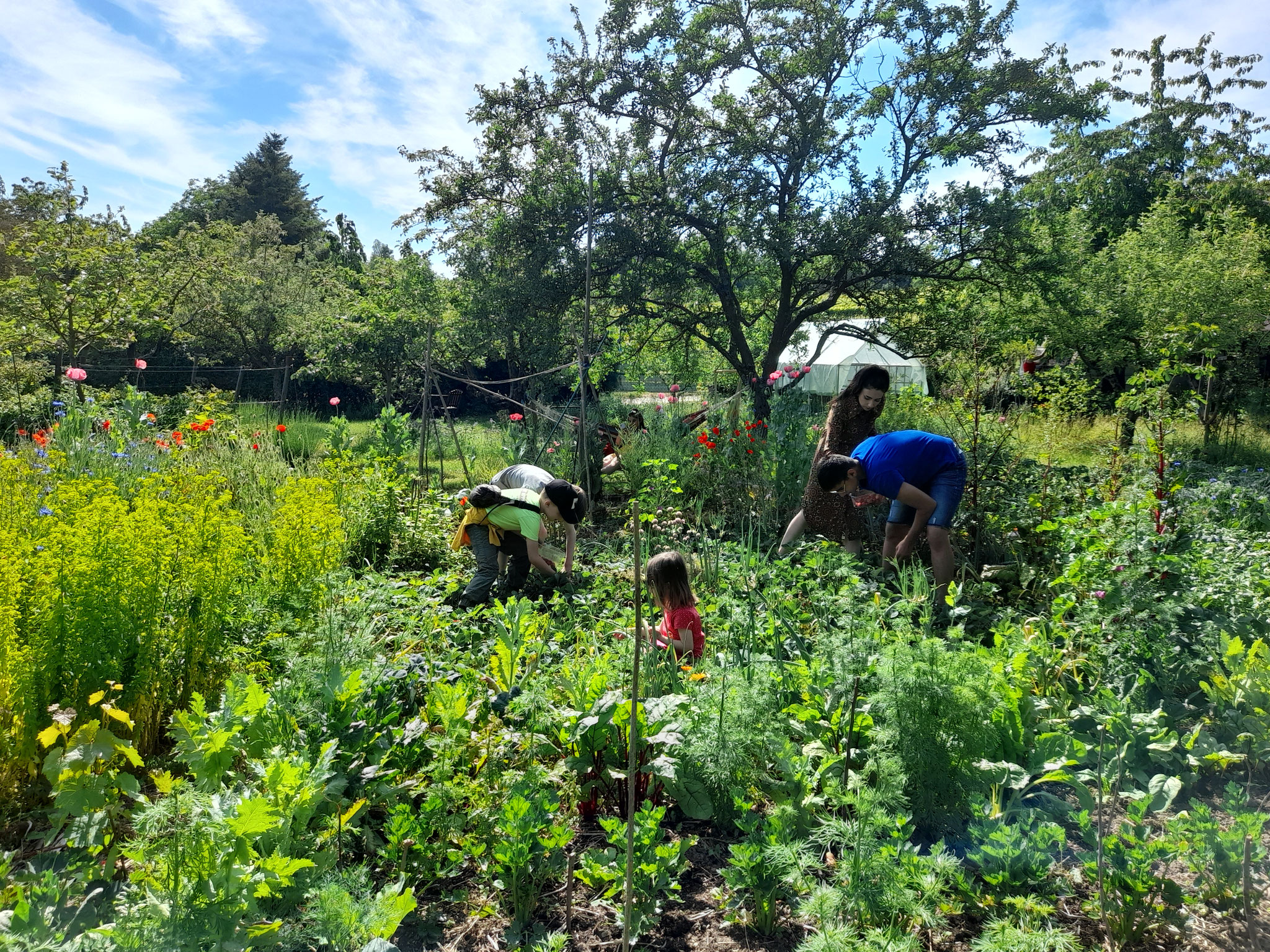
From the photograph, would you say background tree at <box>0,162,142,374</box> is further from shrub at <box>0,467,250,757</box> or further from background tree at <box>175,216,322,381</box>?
shrub at <box>0,467,250,757</box>

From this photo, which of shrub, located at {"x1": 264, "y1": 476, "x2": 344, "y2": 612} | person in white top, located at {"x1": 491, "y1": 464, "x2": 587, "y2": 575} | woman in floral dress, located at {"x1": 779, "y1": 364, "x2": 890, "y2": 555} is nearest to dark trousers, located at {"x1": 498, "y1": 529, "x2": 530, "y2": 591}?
person in white top, located at {"x1": 491, "y1": 464, "x2": 587, "y2": 575}

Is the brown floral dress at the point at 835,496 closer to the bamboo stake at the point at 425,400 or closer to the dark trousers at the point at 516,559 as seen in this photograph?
the dark trousers at the point at 516,559

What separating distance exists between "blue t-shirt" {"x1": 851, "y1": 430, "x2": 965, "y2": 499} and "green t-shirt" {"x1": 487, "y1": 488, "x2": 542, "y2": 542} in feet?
6.80

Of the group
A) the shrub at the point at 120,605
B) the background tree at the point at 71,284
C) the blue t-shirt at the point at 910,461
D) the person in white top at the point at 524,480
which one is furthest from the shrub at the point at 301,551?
the background tree at the point at 71,284

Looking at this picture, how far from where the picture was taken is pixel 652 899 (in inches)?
73.2

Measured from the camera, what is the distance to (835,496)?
4668mm

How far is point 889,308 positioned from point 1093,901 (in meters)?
7.85

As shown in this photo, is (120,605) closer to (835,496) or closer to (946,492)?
(835,496)

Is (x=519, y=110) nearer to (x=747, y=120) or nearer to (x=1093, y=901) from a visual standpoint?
(x=747, y=120)

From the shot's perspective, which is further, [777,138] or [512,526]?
[777,138]

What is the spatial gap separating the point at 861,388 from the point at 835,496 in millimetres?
733

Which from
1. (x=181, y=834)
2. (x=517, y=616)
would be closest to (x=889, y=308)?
(x=517, y=616)

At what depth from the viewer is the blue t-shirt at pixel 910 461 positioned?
419cm

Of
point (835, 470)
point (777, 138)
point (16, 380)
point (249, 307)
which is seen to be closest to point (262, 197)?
point (249, 307)
